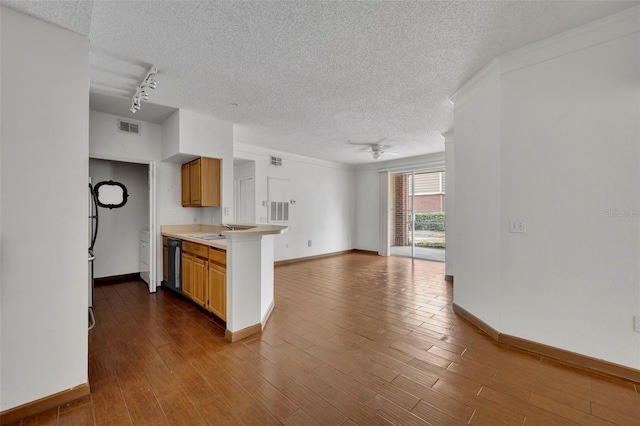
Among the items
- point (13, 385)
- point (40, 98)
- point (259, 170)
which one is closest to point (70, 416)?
point (13, 385)

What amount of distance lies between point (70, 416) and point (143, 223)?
4208 millimetres

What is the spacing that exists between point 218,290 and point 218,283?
0.08 m

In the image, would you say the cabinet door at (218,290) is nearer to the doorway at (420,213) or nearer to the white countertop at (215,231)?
the white countertop at (215,231)

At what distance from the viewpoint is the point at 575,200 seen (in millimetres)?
2291

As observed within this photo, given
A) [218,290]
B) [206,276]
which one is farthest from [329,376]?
[206,276]

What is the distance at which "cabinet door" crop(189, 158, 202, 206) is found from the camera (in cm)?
421

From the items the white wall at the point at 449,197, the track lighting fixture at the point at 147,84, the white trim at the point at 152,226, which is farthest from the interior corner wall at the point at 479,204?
the white trim at the point at 152,226

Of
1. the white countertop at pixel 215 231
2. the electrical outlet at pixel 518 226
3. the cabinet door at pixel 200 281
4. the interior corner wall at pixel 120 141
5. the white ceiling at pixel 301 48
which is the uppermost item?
the white ceiling at pixel 301 48

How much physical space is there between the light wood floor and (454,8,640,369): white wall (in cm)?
39

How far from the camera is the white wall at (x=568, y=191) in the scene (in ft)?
6.86

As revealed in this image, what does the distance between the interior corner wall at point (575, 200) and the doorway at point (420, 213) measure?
15.6 feet

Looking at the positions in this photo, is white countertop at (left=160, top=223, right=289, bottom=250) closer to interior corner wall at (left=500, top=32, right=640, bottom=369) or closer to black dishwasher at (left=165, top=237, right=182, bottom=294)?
black dishwasher at (left=165, top=237, right=182, bottom=294)

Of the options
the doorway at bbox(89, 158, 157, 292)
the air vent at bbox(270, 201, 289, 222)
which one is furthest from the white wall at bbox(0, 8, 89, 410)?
the air vent at bbox(270, 201, 289, 222)

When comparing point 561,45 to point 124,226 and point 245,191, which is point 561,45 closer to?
point 245,191
